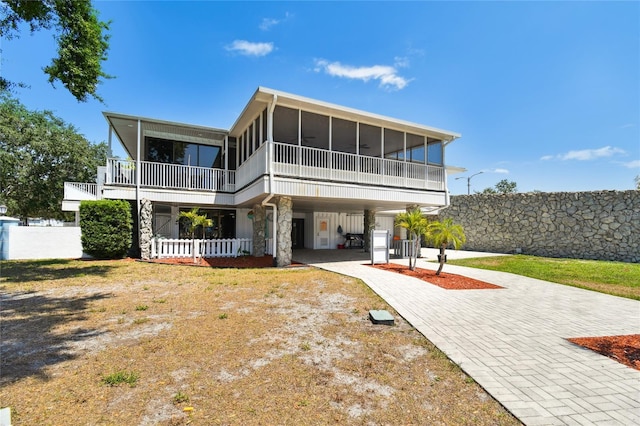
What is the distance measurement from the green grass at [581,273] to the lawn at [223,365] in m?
7.07

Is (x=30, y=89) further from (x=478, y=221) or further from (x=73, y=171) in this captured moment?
(x=73, y=171)

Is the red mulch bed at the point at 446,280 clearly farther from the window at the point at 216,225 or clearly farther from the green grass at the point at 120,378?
the window at the point at 216,225

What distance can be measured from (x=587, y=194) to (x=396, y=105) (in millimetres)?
10344

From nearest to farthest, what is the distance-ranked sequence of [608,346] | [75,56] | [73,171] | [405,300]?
[608,346]
[405,300]
[75,56]
[73,171]

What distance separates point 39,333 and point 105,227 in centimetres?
884

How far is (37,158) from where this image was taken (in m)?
24.8

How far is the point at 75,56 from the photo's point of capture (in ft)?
25.7

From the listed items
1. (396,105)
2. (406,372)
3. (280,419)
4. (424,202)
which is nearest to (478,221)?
(424,202)

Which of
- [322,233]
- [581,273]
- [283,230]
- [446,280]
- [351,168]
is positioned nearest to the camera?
[446,280]

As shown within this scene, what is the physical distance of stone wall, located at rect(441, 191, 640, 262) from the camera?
42.9 ft

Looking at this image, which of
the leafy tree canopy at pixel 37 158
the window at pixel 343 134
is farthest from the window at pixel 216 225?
the leafy tree canopy at pixel 37 158

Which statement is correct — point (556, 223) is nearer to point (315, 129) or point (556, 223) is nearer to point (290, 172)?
point (315, 129)

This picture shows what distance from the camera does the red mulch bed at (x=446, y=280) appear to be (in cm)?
805

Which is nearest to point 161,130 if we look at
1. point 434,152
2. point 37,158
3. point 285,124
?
point 285,124
